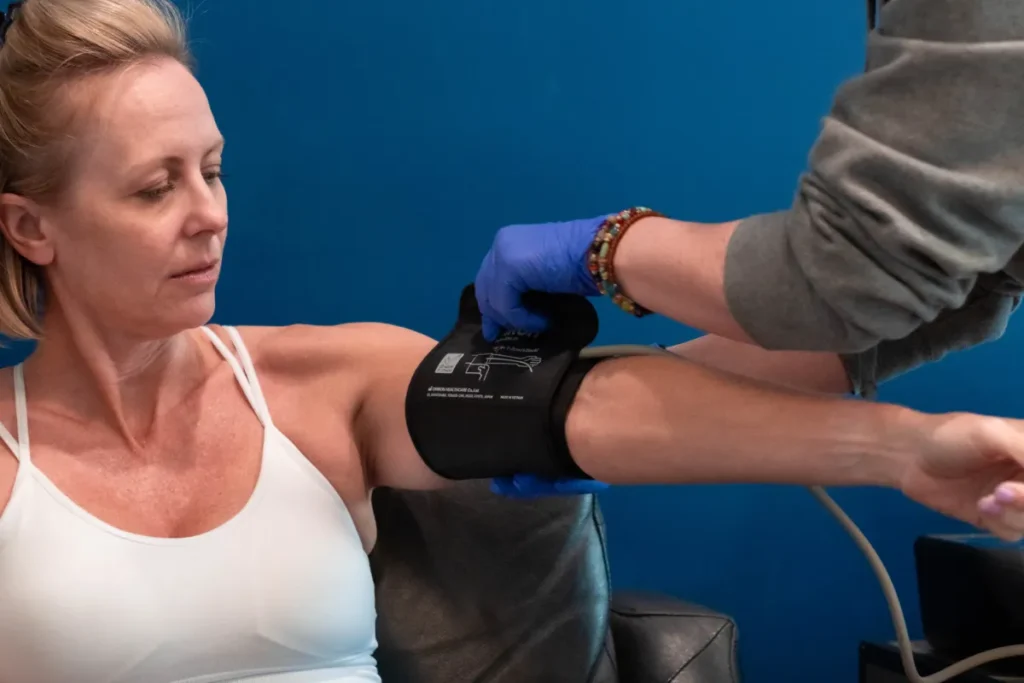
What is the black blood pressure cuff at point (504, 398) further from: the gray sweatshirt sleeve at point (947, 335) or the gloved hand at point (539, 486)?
the gray sweatshirt sleeve at point (947, 335)

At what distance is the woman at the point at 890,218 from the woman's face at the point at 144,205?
1.59 feet

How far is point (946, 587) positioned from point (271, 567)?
796 millimetres

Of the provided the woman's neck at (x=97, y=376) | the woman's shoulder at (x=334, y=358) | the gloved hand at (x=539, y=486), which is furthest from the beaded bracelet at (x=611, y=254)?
the woman's neck at (x=97, y=376)

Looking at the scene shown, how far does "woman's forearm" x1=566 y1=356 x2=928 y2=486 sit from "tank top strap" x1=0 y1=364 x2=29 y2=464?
1.92ft

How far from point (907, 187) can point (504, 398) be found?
408 millimetres

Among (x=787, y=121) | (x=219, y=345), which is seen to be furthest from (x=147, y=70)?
(x=787, y=121)

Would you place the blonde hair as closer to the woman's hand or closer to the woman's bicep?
the woman's bicep

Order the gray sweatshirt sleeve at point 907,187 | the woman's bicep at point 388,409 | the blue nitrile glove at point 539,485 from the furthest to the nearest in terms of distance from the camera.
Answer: the woman's bicep at point 388,409 → the blue nitrile glove at point 539,485 → the gray sweatshirt sleeve at point 907,187

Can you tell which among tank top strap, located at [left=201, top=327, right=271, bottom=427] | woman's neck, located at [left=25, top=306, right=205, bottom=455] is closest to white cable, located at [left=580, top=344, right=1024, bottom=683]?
tank top strap, located at [left=201, top=327, right=271, bottom=427]

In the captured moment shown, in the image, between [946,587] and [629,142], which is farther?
[629,142]

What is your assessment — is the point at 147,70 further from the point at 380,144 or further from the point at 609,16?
the point at 609,16

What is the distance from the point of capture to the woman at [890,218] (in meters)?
0.64

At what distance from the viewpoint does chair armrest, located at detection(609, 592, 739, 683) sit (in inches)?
48.5

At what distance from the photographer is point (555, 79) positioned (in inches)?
58.4
